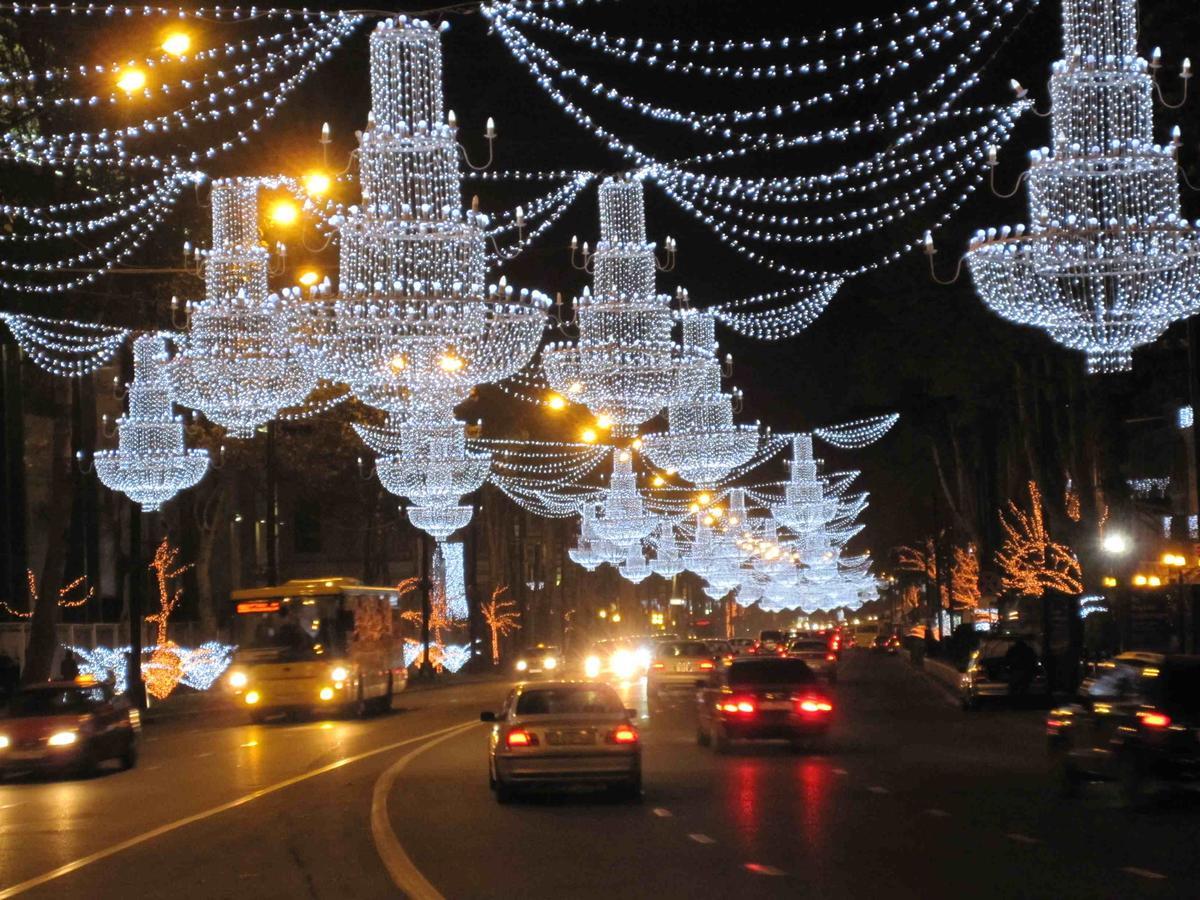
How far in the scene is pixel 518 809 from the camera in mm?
19766

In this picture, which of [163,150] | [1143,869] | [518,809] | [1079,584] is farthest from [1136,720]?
[1079,584]

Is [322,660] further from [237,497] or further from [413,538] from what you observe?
[413,538]

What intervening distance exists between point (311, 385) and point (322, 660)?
13678 mm

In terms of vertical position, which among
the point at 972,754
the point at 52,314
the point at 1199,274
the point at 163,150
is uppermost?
the point at 163,150

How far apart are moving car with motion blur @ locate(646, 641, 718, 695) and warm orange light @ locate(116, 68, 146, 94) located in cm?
2783

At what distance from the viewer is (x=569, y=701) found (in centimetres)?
2172

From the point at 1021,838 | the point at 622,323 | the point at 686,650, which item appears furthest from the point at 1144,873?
the point at 686,650

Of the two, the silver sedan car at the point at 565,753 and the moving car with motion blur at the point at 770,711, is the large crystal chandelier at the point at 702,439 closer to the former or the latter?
the moving car with motion blur at the point at 770,711

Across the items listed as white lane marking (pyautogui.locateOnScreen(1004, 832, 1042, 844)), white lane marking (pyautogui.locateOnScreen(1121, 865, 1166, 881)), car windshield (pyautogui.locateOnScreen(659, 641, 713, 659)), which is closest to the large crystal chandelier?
car windshield (pyautogui.locateOnScreen(659, 641, 713, 659))

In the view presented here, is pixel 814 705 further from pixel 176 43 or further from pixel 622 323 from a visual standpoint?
pixel 176 43

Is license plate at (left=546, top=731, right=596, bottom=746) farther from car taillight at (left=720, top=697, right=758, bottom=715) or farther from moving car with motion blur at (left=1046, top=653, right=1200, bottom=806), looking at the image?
car taillight at (left=720, top=697, right=758, bottom=715)

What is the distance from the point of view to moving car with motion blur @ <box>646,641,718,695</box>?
5125cm

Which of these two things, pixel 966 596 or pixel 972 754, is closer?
pixel 972 754

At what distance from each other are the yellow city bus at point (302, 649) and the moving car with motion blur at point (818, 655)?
659 inches
